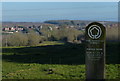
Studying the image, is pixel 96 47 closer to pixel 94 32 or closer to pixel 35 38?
pixel 94 32

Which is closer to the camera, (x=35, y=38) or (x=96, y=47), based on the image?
(x=96, y=47)

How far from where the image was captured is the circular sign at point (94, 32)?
27.4 ft

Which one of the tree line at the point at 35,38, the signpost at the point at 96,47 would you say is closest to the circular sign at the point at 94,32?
the signpost at the point at 96,47

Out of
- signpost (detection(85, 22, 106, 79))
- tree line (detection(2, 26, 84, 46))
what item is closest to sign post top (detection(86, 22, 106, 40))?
signpost (detection(85, 22, 106, 79))

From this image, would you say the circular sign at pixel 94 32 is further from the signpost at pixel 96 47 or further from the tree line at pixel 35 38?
the tree line at pixel 35 38

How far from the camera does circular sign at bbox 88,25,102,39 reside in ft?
27.4

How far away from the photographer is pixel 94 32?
8.39 metres

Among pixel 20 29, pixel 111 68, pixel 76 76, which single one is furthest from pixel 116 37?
pixel 20 29

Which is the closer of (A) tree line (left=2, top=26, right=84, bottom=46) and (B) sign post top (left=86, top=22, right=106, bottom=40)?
(B) sign post top (left=86, top=22, right=106, bottom=40)

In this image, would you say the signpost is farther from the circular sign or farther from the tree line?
the tree line

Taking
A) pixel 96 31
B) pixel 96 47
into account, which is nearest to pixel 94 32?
pixel 96 31

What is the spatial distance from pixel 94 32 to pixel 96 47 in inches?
18.8

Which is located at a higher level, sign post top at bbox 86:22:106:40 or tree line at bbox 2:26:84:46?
sign post top at bbox 86:22:106:40

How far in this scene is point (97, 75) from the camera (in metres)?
8.53
